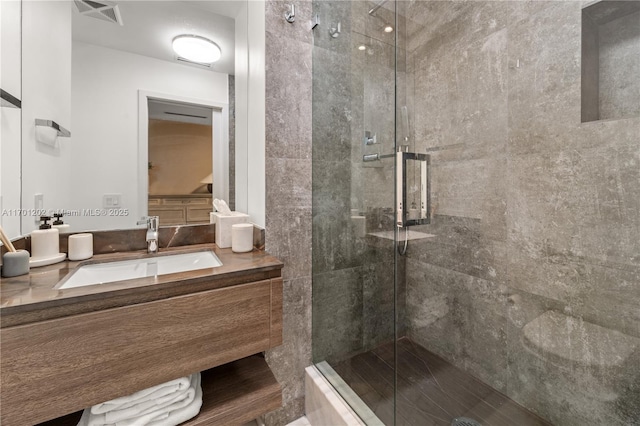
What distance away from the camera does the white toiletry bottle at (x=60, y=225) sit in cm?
110

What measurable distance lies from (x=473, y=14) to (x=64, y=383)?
2337 mm

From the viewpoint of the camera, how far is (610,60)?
3.75 feet

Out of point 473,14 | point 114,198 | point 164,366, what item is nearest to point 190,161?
point 114,198

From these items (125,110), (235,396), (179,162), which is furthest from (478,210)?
(125,110)


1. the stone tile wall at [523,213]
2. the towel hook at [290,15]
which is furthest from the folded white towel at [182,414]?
the towel hook at [290,15]

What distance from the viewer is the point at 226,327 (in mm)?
932

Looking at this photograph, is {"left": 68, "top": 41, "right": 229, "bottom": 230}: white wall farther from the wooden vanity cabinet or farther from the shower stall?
the shower stall

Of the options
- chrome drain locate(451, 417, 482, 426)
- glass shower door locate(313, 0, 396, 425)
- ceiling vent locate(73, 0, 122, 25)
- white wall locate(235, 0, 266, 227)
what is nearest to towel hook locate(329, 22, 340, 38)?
glass shower door locate(313, 0, 396, 425)

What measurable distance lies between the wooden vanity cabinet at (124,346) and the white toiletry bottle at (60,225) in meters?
0.59

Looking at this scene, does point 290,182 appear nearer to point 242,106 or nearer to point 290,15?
point 242,106

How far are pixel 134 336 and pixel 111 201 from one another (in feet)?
2.39

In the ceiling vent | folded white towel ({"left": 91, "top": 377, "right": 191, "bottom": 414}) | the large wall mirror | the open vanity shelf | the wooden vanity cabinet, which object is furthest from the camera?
the ceiling vent

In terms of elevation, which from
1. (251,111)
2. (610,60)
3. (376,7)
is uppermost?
(376,7)

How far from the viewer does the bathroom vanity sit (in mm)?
666
